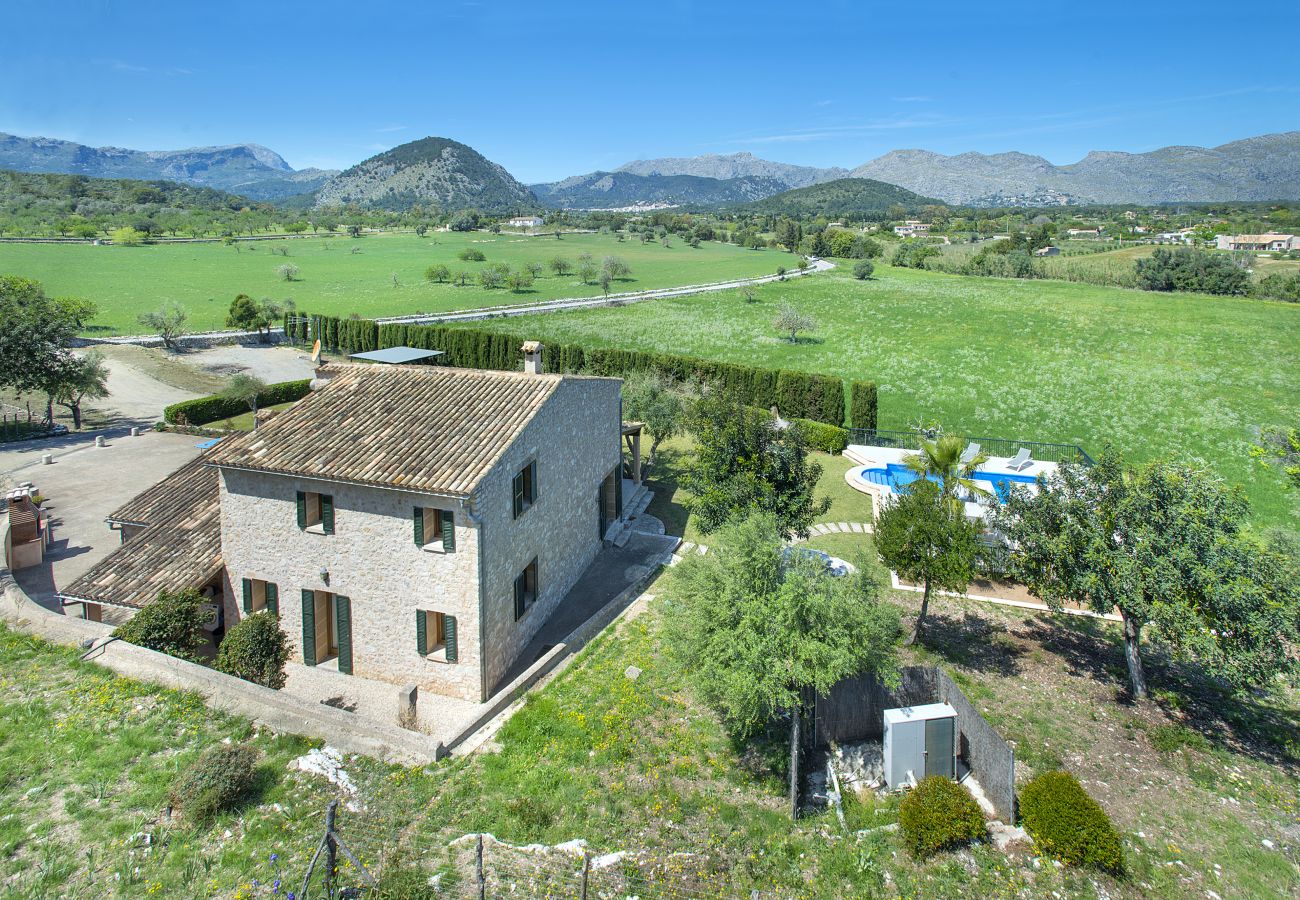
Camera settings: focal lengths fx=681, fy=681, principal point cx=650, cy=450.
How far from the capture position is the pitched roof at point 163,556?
1817 centimetres

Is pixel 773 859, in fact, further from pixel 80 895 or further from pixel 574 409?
pixel 574 409

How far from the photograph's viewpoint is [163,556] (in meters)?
19.2

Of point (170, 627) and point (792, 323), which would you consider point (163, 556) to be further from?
point (792, 323)

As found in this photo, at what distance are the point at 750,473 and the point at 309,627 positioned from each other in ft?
41.0

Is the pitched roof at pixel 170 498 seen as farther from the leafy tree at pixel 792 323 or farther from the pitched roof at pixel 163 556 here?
the leafy tree at pixel 792 323

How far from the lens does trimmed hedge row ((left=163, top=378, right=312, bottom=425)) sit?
41.2m

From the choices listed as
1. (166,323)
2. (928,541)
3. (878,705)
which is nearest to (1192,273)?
(928,541)

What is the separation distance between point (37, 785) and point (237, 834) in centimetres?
397

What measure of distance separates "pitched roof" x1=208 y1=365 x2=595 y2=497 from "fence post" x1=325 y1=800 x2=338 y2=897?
6742mm

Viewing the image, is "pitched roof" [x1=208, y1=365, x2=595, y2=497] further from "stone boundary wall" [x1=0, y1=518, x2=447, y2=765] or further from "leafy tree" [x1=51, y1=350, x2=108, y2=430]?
"leafy tree" [x1=51, y1=350, x2=108, y2=430]

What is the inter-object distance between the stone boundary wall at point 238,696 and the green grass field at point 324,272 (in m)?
65.0

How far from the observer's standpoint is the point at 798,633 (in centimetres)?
1253

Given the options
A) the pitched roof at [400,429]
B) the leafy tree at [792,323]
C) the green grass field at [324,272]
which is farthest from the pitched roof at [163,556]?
the green grass field at [324,272]

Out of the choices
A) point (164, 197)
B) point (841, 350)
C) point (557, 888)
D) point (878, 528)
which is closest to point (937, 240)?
point (841, 350)
